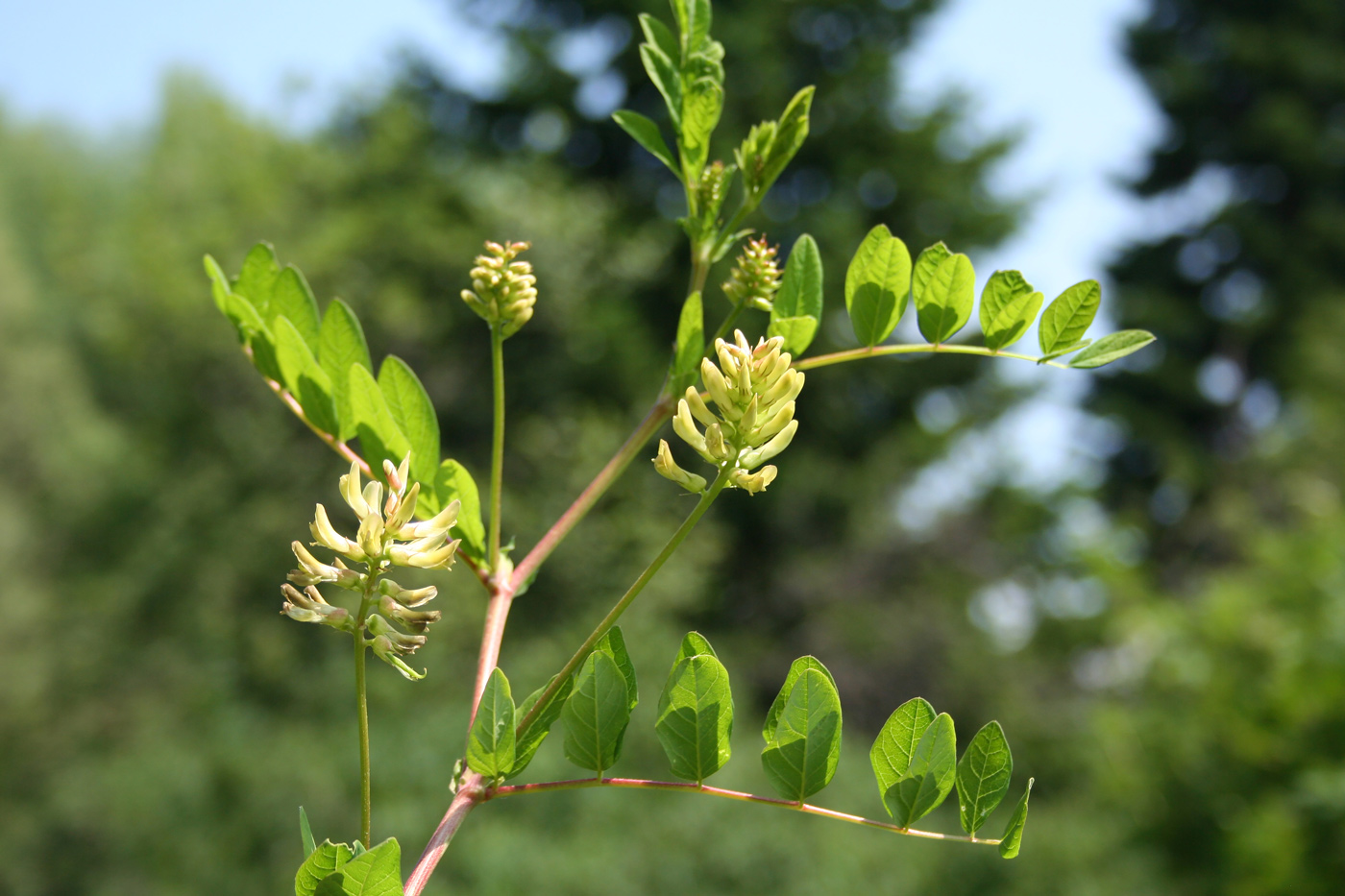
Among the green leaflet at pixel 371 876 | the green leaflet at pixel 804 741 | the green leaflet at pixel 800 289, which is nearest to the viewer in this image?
the green leaflet at pixel 371 876

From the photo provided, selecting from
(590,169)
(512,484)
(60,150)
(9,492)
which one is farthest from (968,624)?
(60,150)

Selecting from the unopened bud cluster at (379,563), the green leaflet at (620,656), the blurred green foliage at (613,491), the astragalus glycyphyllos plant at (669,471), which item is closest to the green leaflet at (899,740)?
the astragalus glycyphyllos plant at (669,471)

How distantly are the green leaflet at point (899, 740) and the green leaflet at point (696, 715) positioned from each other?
0.24ft

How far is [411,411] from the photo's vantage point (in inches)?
20.8

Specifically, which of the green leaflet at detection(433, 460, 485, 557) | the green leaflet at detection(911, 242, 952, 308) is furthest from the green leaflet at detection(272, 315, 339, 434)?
the green leaflet at detection(911, 242, 952, 308)

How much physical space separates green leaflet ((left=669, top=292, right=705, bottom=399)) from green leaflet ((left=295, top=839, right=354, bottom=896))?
0.25 meters

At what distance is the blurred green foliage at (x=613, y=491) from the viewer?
5062mm

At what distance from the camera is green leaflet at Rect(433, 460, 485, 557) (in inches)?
19.4

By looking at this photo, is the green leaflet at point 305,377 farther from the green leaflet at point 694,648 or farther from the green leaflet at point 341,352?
→ the green leaflet at point 694,648

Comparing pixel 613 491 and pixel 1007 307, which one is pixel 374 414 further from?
pixel 613 491

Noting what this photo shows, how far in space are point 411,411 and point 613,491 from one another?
660 centimetres

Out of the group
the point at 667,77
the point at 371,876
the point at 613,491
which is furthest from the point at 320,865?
the point at 613,491

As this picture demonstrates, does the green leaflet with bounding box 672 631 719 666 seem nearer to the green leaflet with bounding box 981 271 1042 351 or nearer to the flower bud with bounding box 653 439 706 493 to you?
the flower bud with bounding box 653 439 706 493

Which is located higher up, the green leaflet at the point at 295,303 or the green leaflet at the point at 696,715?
the green leaflet at the point at 295,303
